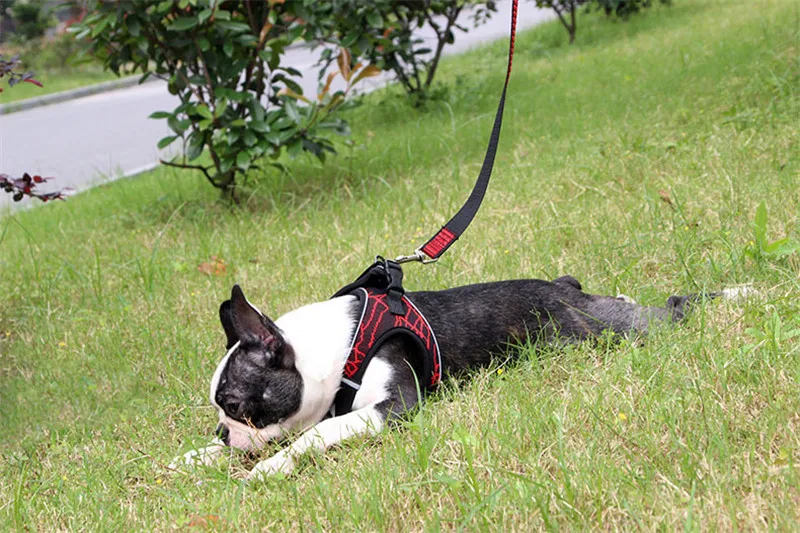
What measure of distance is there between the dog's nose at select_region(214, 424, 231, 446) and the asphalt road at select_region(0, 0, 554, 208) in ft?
16.9

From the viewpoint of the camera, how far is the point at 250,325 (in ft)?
9.26

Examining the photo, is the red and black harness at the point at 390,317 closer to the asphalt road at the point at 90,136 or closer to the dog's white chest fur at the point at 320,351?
the dog's white chest fur at the point at 320,351

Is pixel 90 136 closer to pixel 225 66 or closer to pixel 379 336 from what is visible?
pixel 225 66

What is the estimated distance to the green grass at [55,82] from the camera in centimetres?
1589

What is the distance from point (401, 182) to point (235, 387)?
3297 millimetres

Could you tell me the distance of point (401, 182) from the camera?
593cm

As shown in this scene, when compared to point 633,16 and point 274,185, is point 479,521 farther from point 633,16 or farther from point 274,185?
point 633,16

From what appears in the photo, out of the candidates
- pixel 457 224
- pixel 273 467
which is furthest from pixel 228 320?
pixel 457 224

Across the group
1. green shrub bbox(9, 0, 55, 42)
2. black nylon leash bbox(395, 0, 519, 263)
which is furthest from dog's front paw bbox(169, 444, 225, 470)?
green shrub bbox(9, 0, 55, 42)

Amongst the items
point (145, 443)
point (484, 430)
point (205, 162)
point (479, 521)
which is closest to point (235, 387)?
point (145, 443)

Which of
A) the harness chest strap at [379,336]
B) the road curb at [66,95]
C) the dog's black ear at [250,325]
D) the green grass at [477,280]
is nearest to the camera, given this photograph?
the green grass at [477,280]

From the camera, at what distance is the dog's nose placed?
2.84m

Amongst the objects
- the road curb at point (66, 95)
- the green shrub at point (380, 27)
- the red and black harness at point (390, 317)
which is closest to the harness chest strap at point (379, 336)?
the red and black harness at point (390, 317)

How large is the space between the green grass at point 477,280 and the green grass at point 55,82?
9.54 m
